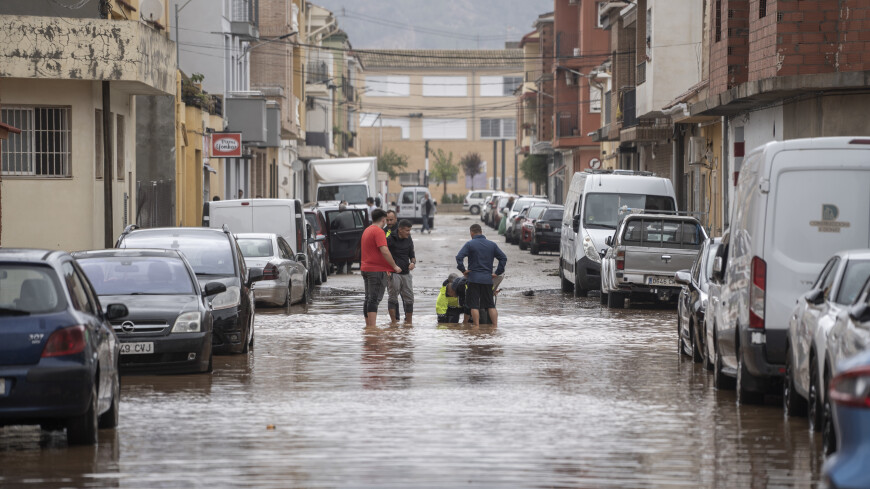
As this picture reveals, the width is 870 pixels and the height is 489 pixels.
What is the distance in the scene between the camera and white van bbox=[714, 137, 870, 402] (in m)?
12.7

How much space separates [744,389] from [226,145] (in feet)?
105

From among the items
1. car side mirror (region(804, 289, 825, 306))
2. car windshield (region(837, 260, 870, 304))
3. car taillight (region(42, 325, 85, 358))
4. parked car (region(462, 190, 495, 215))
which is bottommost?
parked car (region(462, 190, 495, 215))

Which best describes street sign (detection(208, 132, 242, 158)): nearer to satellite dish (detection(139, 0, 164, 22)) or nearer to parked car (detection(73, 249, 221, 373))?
satellite dish (detection(139, 0, 164, 22))

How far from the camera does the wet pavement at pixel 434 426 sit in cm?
944

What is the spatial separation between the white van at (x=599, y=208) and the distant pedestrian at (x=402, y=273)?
7.39 meters

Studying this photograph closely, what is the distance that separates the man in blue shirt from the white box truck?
3480 centimetres

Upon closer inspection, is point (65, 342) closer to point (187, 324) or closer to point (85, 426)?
point (85, 426)

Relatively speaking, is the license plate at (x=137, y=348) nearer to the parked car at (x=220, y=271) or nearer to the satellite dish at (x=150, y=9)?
the parked car at (x=220, y=271)

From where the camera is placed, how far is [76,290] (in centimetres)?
1101

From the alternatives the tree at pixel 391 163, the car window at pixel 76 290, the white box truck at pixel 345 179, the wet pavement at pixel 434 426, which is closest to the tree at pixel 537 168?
the tree at pixel 391 163

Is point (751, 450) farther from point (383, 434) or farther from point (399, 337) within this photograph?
point (399, 337)

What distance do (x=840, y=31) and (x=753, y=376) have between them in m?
14.2

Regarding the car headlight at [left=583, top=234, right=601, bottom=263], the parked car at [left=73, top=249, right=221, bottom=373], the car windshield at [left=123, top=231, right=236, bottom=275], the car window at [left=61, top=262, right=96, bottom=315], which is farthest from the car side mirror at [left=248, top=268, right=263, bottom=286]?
the car headlight at [left=583, top=234, right=601, bottom=263]

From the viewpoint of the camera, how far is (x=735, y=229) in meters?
14.0
